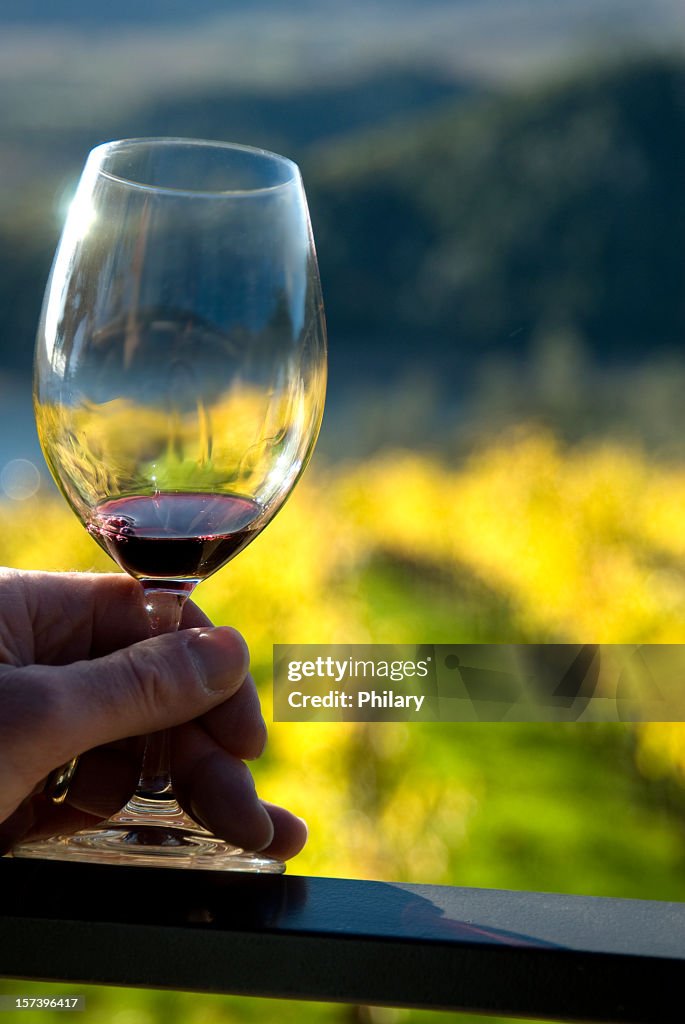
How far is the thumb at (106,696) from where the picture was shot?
1.35 feet

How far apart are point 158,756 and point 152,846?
45 millimetres

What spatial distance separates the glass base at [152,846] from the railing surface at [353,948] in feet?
0.20

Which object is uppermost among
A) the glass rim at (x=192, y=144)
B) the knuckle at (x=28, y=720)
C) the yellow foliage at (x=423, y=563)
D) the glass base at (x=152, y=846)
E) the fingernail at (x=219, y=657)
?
the yellow foliage at (x=423, y=563)

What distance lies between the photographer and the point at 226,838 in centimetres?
50

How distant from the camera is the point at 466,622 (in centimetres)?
273

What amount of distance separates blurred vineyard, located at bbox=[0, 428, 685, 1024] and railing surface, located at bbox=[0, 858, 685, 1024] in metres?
1.17

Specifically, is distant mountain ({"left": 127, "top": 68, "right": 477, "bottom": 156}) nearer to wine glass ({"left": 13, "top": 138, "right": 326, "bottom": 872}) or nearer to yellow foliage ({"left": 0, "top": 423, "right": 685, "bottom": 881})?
yellow foliage ({"left": 0, "top": 423, "right": 685, "bottom": 881})

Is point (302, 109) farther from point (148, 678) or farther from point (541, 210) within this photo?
point (148, 678)

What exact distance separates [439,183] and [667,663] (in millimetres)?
1519

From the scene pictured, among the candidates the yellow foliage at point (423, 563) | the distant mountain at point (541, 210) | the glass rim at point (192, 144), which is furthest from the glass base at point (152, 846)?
the distant mountain at point (541, 210)

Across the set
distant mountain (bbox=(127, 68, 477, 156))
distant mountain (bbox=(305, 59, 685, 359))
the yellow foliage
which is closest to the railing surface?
the yellow foliage

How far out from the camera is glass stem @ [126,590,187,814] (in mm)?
478

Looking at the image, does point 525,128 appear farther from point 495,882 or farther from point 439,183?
point 495,882

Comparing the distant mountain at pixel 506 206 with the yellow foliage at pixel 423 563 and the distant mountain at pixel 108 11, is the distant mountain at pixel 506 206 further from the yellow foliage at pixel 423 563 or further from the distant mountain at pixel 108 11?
the yellow foliage at pixel 423 563
